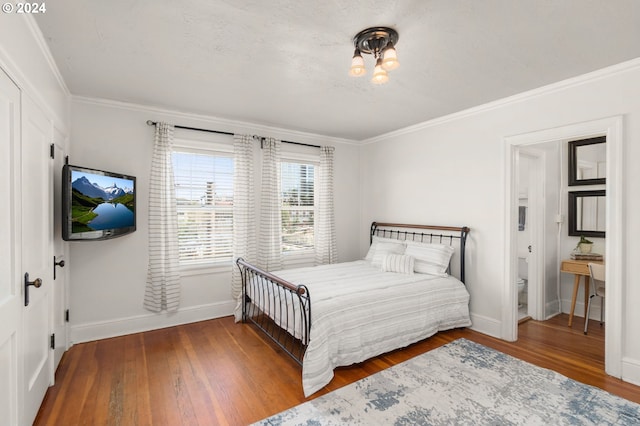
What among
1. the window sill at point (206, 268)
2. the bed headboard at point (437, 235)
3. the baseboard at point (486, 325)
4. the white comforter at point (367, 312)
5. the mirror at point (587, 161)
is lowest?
the baseboard at point (486, 325)

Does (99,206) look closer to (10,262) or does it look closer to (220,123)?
(10,262)

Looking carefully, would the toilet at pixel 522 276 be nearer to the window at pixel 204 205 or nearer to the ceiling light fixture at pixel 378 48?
the ceiling light fixture at pixel 378 48

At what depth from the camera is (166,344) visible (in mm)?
3174

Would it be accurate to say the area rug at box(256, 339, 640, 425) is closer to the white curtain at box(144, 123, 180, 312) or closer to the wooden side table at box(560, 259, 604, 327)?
the wooden side table at box(560, 259, 604, 327)

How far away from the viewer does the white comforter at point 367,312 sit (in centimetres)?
245

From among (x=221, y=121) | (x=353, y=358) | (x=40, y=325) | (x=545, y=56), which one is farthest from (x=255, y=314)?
(x=545, y=56)

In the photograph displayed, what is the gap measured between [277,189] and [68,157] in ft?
7.70

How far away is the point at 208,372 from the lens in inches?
104

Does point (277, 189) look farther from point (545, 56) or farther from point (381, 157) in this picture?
point (545, 56)

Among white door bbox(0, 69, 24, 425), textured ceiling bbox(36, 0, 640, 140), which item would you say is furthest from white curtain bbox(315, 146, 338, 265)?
white door bbox(0, 69, 24, 425)

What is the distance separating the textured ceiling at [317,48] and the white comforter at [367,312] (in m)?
2.00

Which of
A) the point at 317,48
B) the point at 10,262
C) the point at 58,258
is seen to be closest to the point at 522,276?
the point at 317,48

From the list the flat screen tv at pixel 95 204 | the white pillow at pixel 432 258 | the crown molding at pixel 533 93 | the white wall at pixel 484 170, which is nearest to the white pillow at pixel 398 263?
the white pillow at pixel 432 258

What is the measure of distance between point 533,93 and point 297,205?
10.5 feet
